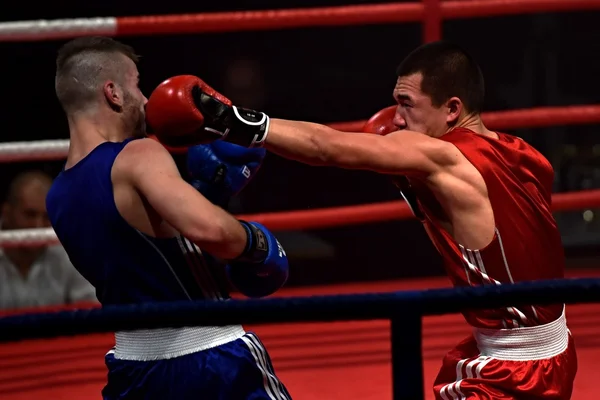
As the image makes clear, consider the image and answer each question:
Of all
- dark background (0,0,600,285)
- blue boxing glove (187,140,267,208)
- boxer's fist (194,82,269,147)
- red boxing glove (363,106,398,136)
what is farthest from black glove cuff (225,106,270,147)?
dark background (0,0,600,285)

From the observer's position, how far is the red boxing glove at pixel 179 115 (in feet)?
4.99

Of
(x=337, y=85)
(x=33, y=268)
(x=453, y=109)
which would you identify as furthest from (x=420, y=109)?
(x=337, y=85)

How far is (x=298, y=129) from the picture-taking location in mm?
1608

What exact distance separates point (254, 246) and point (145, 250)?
19 centimetres

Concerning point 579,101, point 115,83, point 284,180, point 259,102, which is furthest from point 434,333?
point 579,101

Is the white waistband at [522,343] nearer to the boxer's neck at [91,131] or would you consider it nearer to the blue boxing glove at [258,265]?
the blue boxing glove at [258,265]

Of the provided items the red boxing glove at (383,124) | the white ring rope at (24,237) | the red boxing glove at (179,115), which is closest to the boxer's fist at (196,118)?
the red boxing glove at (179,115)

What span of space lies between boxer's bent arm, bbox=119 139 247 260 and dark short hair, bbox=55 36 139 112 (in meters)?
0.22

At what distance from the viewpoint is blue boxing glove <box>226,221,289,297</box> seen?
153cm

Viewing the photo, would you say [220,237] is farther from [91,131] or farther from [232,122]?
[91,131]

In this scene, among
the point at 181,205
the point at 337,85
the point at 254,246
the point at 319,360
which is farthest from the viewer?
the point at 337,85

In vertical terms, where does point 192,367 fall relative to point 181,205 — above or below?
below

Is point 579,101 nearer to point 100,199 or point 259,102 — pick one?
point 259,102

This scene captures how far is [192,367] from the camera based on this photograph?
155 centimetres
